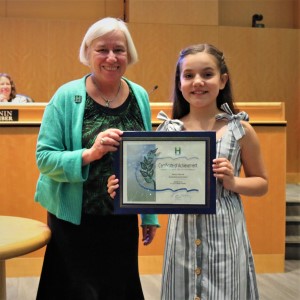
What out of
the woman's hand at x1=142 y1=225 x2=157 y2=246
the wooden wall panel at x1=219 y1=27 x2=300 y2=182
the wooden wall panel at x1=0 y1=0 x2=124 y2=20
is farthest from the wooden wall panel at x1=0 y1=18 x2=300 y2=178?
the woman's hand at x1=142 y1=225 x2=157 y2=246

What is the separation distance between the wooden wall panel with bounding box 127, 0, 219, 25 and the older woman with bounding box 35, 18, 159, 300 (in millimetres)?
5733

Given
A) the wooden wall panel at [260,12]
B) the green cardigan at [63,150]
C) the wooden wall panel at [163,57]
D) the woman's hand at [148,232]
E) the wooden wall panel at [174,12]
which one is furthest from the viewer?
the wooden wall panel at [260,12]

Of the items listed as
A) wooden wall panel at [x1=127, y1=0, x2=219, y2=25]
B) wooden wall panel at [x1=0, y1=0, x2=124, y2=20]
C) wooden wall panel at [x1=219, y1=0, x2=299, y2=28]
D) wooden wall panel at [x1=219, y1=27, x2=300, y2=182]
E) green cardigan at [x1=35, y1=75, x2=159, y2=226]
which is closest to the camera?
green cardigan at [x1=35, y1=75, x2=159, y2=226]

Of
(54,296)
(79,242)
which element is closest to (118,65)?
(79,242)

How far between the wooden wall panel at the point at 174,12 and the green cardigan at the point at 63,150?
19.1 ft

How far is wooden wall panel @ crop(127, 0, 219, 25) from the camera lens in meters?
7.12

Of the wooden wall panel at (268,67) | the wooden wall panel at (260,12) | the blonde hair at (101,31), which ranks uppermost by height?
the wooden wall panel at (260,12)

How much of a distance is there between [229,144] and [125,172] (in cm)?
32

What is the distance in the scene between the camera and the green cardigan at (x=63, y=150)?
1.48 metres

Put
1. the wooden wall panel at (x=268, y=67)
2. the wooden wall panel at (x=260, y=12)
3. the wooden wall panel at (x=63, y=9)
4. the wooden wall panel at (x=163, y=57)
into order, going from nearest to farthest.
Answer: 1. the wooden wall panel at (x=163, y=57)
2. the wooden wall panel at (x=63, y=9)
3. the wooden wall panel at (x=268, y=67)
4. the wooden wall panel at (x=260, y=12)

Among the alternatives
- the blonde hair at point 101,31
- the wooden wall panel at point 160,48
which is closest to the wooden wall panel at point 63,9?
the wooden wall panel at point 160,48

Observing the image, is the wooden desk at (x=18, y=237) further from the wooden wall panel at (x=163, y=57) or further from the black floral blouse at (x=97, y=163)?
the wooden wall panel at (x=163, y=57)

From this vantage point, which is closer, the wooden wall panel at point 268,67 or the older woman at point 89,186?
the older woman at point 89,186

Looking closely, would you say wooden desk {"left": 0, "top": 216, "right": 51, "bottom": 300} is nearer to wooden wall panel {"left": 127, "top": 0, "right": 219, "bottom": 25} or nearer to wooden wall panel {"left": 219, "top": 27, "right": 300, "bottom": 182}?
wooden wall panel {"left": 127, "top": 0, "right": 219, "bottom": 25}
